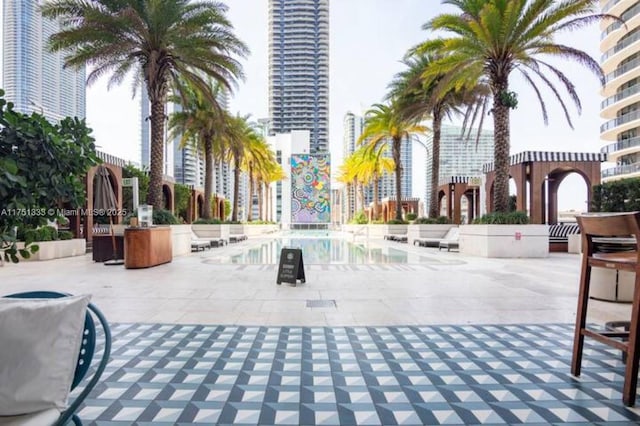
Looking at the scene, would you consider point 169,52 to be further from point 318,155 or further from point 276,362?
Answer: point 318,155

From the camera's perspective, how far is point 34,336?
1.69m

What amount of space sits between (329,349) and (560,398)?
6.68 feet

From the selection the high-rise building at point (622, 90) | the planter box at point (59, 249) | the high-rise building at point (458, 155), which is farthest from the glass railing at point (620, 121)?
the planter box at point (59, 249)

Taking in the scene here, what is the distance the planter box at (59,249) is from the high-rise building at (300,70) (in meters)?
71.7

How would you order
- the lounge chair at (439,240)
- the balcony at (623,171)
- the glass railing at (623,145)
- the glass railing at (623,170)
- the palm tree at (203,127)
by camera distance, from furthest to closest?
the glass railing at (623,145), the glass railing at (623,170), the balcony at (623,171), the palm tree at (203,127), the lounge chair at (439,240)

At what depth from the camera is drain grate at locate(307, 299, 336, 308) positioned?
5.91 m

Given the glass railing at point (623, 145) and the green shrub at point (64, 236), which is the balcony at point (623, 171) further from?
the green shrub at point (64, 236)

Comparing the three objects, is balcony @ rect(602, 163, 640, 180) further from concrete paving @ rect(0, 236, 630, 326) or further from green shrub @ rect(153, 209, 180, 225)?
green shrub @ rect(153, 209, 180, 225)

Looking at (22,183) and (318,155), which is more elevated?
(318,155)

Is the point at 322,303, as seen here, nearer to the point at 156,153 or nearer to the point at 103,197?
the point at 103,197

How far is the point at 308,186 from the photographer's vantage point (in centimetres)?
5169

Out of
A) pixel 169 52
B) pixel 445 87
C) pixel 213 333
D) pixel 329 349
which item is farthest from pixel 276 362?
pixel 445 87

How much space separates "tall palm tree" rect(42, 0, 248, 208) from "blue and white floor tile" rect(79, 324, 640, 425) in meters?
10.7

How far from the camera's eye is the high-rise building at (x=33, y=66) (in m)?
12.7
